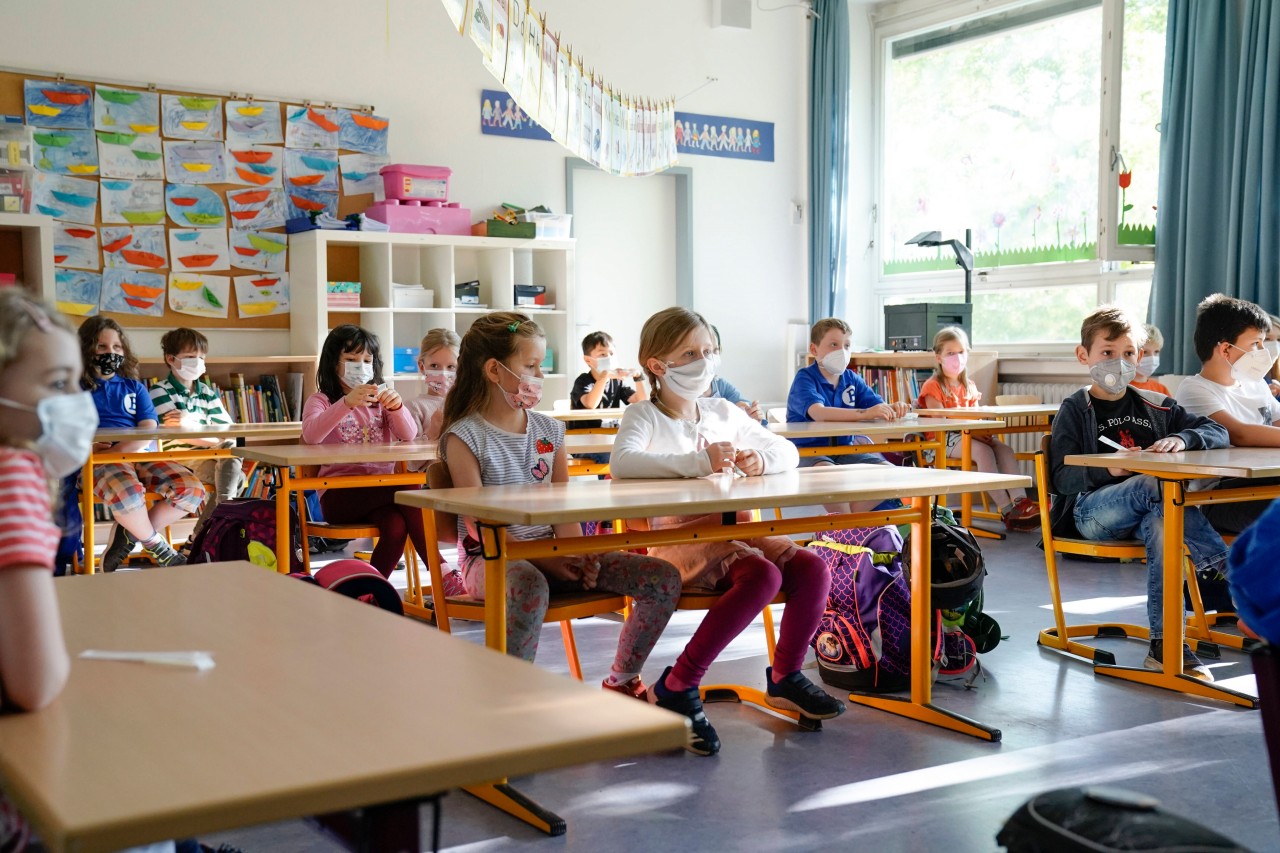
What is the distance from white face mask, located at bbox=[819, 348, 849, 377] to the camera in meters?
5.46

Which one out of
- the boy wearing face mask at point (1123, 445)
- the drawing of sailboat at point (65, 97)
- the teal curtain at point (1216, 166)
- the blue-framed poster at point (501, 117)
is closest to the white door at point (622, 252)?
the blue-framed poster at point (501, 117)

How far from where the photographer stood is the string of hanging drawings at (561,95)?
355 cm

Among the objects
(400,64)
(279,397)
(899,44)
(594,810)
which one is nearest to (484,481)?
(594,810)

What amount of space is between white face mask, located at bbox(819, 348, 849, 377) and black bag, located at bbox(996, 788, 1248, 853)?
4.23 metres

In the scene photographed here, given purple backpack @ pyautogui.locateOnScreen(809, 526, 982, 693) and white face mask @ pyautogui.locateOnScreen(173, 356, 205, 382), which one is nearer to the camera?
purple backpack @ pyautogui.locateOnScreen(809, 526, 982, 693)

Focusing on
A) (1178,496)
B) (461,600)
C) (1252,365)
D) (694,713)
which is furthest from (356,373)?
(1252,365)

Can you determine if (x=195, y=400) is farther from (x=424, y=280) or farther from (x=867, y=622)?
(x=867, y=622)

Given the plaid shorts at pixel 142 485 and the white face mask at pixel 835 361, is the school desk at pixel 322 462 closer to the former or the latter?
the plaid shorts at pixel 142 485

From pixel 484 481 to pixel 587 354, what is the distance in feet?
11.3

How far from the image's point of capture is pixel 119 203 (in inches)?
244

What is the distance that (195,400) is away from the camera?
535cm

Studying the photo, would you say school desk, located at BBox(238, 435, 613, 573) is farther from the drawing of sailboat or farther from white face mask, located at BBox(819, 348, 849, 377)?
the drawing of sailboat

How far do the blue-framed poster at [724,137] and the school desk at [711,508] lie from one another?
5.20 metres

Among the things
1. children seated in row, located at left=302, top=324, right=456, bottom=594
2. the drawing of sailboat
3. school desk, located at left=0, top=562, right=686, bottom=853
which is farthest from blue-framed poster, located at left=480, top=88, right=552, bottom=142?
school desk, located at left=0, top=562, right=686, bottom=853
